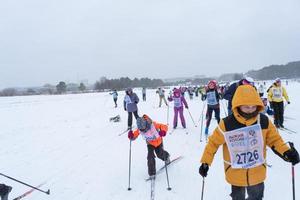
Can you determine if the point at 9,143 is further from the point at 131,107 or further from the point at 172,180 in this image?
the point at 172,180

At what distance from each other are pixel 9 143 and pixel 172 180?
25.5 ft

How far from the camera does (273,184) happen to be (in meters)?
5.09

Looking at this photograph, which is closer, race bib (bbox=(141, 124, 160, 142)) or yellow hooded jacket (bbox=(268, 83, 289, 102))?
race bib (bbox=(141, 124, 160, 142))

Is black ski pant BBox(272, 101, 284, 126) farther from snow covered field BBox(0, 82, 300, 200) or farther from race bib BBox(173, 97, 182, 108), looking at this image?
race bib BBox(173, 97, 182, 108)

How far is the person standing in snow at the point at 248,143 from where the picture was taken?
3.17 m

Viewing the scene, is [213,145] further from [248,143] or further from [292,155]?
[292,155]

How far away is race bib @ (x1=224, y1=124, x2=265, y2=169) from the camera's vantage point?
322cm

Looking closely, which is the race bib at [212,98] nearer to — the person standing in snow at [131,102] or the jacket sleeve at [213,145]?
the person standing in snow at [131,102]

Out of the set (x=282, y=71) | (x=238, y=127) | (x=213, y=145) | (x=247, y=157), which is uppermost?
(x=282, y=71)

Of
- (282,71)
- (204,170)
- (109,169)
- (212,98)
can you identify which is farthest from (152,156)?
(282,71)

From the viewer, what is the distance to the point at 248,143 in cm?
324

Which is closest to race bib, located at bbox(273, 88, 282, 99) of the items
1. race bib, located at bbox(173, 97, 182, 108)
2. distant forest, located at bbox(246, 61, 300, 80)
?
race bib, located at bbox(173, 97, 182, 108)

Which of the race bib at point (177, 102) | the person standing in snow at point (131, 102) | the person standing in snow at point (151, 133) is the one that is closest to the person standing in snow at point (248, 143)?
the person standing in snow at point (151, 133)

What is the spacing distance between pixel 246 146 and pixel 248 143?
5cm
